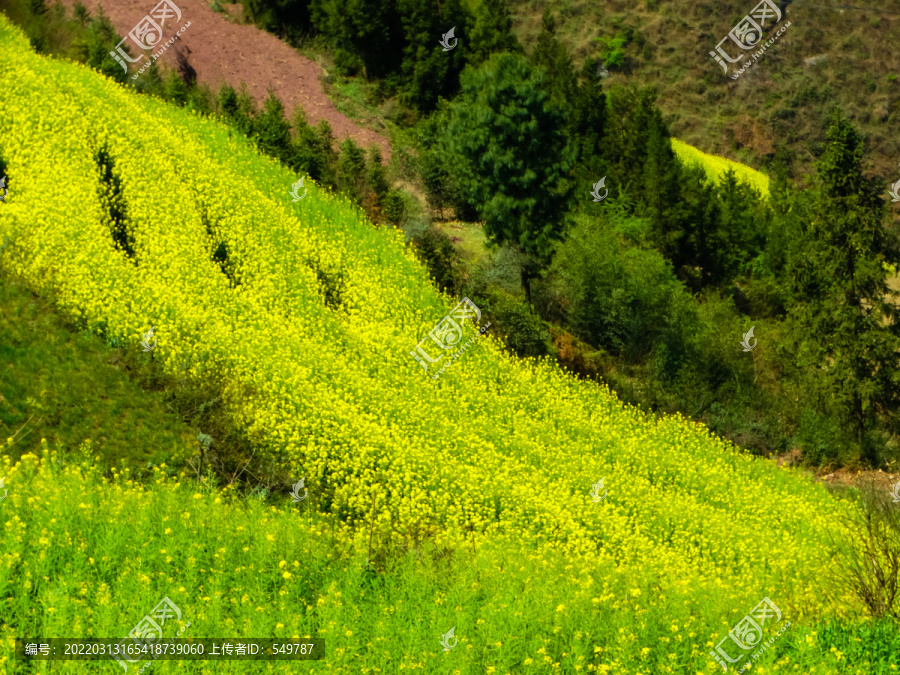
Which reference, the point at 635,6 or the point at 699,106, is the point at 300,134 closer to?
the point at 699,106

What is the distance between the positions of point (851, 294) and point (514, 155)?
13.5 m

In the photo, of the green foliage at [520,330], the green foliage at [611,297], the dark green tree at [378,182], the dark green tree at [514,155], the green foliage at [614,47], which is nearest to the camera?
the green foliage at [520,330]

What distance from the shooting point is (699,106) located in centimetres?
9038

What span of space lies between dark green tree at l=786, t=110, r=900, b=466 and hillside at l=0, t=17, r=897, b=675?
31.4 feet

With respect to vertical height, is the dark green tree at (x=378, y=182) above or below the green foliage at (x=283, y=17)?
below

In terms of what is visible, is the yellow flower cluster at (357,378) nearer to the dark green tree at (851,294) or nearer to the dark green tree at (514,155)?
the dark green tree at (514,155)

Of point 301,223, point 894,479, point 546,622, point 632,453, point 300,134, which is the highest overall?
point 300,134

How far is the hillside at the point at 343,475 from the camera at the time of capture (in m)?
11.3

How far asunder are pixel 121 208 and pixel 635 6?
8964 cm

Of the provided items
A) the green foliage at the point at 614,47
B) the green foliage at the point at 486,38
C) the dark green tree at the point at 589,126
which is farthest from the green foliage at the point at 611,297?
the green foliage at the point at 614,47

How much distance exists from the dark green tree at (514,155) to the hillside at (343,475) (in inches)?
129

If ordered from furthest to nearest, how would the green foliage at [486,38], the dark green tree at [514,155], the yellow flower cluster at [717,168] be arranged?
the yellow flower cluster at [717,168], the green foliage at [486,38], the dark green tree at [514,155]

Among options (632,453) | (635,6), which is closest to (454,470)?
(632,453)

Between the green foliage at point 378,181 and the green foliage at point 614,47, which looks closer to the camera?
the green foliage at point 378,181
